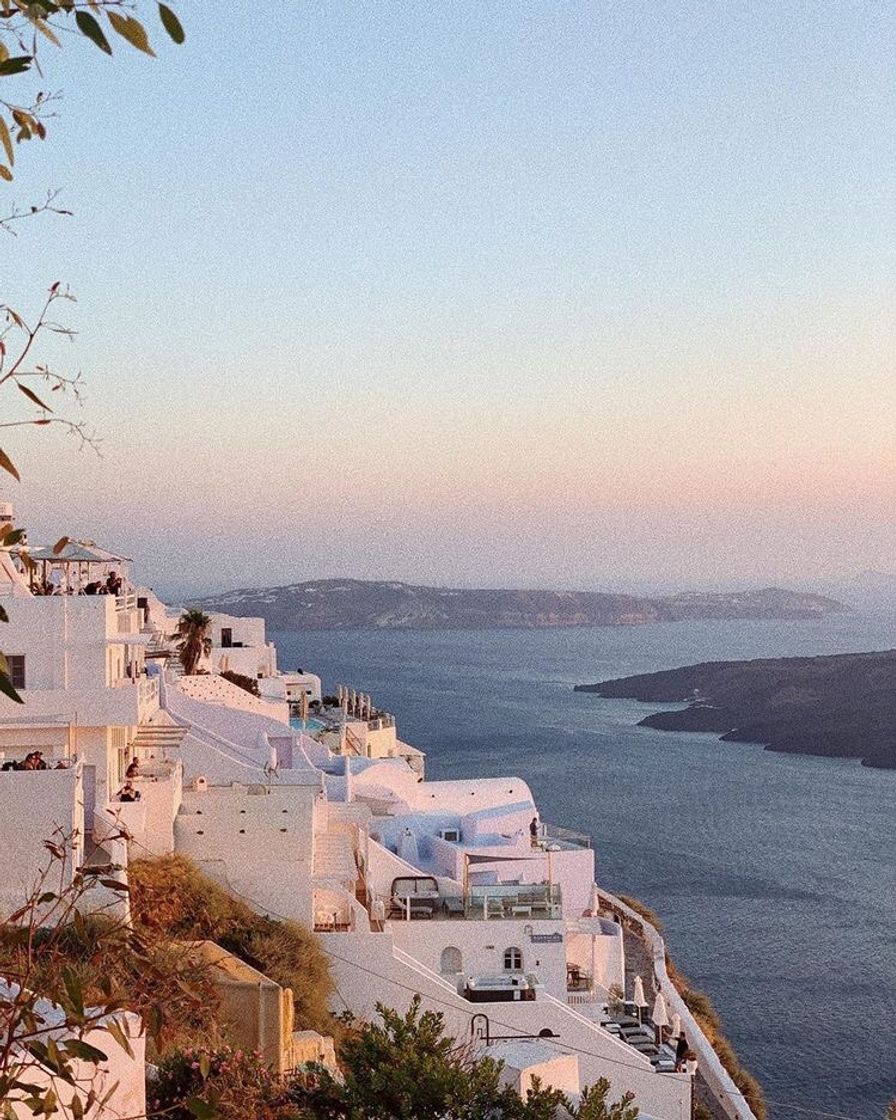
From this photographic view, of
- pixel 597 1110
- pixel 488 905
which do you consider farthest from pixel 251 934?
pixel 597 1110

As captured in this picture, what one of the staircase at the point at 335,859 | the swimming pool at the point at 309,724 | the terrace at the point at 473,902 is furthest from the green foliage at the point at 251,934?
the swimming pool at the point at 309,724

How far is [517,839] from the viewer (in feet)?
75.9

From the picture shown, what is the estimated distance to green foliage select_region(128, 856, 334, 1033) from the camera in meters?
14.0

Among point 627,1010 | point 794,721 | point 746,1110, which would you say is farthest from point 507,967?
point 794,721

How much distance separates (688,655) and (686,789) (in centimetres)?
9089

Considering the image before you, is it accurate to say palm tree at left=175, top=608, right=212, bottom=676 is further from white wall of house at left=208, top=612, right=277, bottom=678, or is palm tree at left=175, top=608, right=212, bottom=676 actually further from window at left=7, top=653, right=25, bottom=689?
window at left=7, top=653, right=25, bottom=689

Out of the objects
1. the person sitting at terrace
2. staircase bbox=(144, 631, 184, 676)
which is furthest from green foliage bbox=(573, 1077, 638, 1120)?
staircase bbox=(144, 631, 184, 676)

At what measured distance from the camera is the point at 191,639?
3008cm

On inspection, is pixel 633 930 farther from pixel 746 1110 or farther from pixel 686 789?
pixel 686 789

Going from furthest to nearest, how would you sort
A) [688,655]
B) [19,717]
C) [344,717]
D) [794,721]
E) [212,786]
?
[688,655] → [794,721] → [344,717] → [212,786] → [19,717]

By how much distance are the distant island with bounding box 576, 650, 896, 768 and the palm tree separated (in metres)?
48.9

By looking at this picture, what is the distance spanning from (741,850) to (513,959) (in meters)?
28.4

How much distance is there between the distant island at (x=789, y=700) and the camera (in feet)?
252

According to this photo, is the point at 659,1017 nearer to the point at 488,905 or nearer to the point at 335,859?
the point at 488,905
